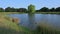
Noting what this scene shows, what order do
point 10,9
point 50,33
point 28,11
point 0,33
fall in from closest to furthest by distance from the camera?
1. point 0,33
2. point 50,33
3. point 10,9
4. point 28,11

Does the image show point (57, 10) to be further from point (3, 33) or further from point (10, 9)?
point (3, 33)

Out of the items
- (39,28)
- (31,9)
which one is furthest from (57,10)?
(39,28)

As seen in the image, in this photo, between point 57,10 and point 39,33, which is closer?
point 39,33

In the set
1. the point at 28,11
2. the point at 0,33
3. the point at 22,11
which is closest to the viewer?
the point at 0,33

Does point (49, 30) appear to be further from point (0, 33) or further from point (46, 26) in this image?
point (0, 33)

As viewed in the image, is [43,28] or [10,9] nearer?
[43,28]

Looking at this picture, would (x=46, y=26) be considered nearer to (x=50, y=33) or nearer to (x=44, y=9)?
(x=50, y=33)

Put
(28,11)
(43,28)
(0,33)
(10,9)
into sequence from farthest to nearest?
(28,11)
(10,9)
(43,28)
(0,33)

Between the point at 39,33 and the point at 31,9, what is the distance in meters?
69.6

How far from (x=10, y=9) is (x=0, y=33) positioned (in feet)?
226

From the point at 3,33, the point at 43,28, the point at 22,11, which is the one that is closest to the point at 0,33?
the point at 3,33

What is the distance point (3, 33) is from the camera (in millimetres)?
8359

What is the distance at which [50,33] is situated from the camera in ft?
31.9

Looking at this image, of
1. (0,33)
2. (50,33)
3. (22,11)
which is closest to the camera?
(0,33)
